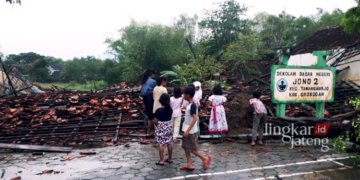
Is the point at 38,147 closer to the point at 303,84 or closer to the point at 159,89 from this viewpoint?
the point at 159,89

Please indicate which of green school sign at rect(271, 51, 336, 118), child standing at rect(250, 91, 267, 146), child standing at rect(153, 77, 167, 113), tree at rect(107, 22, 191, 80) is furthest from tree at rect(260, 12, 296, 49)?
child standing at rect(153, 77, 167, 113)

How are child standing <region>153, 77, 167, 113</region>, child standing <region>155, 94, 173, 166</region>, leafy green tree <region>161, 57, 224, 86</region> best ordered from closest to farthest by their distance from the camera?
child standing <region>155, 94, 173, 166</region>, child standing <region>153, 77, 167, 113</region>, leafy green tree <region>161, 57, 224, 86</region>

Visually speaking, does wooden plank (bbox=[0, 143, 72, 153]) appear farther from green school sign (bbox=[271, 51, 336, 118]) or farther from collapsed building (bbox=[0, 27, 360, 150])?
green school sign (bbox=[271, 51, 336, 118])

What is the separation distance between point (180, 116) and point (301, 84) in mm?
3870

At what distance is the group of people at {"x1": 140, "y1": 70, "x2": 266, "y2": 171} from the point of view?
7027 mm

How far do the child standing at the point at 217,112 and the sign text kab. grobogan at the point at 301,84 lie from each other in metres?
1.52

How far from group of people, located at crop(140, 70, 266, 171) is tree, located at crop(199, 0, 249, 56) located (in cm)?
2270

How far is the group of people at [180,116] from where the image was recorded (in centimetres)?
703

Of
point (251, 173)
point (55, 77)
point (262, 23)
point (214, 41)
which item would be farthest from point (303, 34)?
point (251, 173)

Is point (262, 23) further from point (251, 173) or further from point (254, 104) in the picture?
point (251, 173)

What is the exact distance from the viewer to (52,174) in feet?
23.5

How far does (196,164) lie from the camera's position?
7.56 metres

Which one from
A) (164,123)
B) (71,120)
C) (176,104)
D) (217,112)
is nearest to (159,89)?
(176,104)

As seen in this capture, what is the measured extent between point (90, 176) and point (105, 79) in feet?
104
